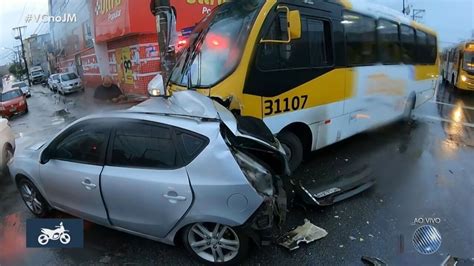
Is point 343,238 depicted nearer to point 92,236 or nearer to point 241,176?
point 241,176

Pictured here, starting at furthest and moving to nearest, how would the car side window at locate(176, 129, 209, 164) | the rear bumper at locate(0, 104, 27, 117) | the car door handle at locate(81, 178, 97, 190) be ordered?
the rear bumper at locate(0, 104, 27, 117) < the car door handle at locate(81, 178, 97, 190) < the car side window at locate(176, 129, 209, 164)

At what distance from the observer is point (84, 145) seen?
3594 millimetres

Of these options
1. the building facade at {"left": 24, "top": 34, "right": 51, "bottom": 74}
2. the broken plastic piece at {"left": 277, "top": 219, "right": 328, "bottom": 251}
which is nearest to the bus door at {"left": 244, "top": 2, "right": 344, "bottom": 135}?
the broken plastic piece at {"left": 277, "top": 219, "right": 328, "bottom": 251}

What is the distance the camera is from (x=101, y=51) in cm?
646

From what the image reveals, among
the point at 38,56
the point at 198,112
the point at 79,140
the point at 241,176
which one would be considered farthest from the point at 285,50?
the point at 38,56

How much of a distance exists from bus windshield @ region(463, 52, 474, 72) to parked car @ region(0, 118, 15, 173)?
17.4 metres

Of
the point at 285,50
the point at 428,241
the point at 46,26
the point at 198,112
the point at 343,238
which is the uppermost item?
the point at 46,26

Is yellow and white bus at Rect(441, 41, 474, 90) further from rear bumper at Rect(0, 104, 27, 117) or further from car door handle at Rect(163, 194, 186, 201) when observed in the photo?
car door handle at Rect(163, 194, 186, 201)

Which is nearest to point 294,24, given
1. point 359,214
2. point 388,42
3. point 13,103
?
point 359,214

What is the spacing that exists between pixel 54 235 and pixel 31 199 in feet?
4.10

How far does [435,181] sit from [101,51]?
5837mm

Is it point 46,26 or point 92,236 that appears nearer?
point 92,236

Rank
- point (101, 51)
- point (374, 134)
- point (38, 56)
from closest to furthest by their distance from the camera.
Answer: point (38, 56) → point (101, 51) → point (374, 134)

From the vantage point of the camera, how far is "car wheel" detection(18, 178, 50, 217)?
4.16 metres
